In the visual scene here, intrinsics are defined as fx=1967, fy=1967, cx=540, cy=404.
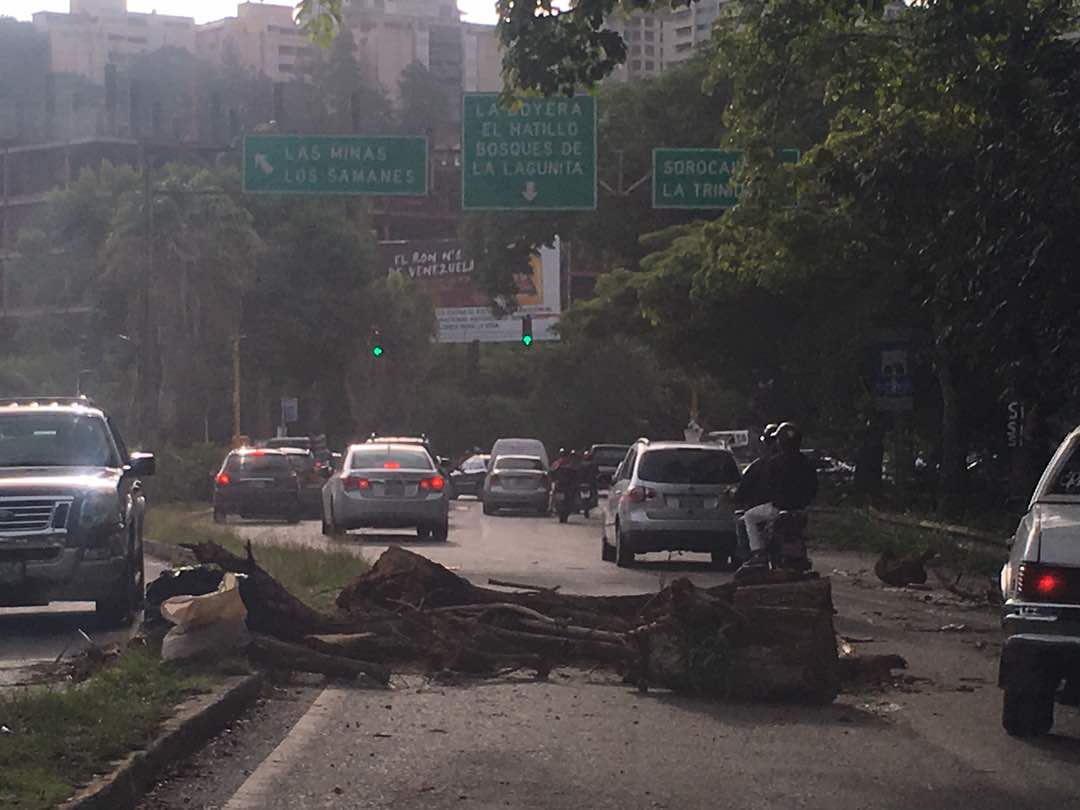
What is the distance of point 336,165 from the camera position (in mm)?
35594

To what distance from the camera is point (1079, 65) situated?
56.5ft

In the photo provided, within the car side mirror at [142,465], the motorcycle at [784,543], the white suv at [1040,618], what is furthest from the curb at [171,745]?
the motorcycle at [784,543]

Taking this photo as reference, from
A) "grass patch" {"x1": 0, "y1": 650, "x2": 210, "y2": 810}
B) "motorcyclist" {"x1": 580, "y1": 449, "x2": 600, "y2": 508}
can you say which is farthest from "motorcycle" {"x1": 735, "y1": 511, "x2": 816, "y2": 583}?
"motorcyclist" {"x1": 580, "y1": 449, "x2": 600, "y2": 508}

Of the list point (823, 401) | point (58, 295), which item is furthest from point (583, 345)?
point (823, 401)

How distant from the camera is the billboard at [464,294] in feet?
338

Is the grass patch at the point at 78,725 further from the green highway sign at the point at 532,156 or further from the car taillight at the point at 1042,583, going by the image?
the green highway sign at the point at 532,156

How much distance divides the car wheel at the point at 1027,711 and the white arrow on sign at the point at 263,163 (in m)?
26.6

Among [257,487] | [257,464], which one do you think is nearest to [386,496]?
[257,487]

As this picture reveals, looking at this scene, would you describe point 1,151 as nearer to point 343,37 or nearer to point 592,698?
point 343,37

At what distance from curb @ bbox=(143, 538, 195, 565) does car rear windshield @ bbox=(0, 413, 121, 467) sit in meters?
4.96

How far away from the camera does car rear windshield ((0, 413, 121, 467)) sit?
1783cm

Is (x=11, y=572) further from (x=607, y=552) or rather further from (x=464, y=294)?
(x=464, y=294)

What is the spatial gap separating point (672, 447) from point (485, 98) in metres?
11.0

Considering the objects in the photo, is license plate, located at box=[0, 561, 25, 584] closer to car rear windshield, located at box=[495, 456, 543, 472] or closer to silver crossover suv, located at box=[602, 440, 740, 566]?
silver crossover suv, located at box=[602, 440, 740, 566]
